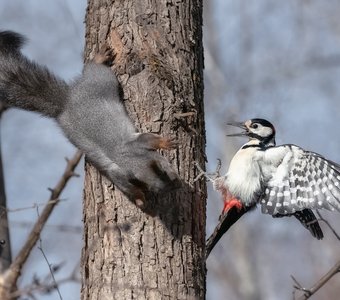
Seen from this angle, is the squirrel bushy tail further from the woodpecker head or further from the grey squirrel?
the woodpecker head

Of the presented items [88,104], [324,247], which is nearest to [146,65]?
[88,104]

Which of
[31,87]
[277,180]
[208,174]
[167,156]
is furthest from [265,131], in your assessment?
[31,87]

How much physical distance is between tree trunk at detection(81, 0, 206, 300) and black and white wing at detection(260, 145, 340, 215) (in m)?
0.67

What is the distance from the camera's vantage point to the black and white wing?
15.1 feet

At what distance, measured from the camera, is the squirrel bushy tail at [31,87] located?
4.48 m

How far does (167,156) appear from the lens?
413 cm

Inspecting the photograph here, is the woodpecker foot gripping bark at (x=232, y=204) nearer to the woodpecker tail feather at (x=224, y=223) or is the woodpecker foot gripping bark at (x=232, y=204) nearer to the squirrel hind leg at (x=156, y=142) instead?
the woodpecker tail feather at (x=224, y=223)

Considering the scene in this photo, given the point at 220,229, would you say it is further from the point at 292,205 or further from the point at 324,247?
the point at 324,247

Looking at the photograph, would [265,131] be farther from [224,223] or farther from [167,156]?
[167,156]

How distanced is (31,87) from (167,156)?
87cm

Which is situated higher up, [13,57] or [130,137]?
[13,57]

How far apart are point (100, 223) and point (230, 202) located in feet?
3.75

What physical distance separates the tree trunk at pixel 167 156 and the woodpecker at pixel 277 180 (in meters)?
0.63

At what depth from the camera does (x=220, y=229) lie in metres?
4.76
